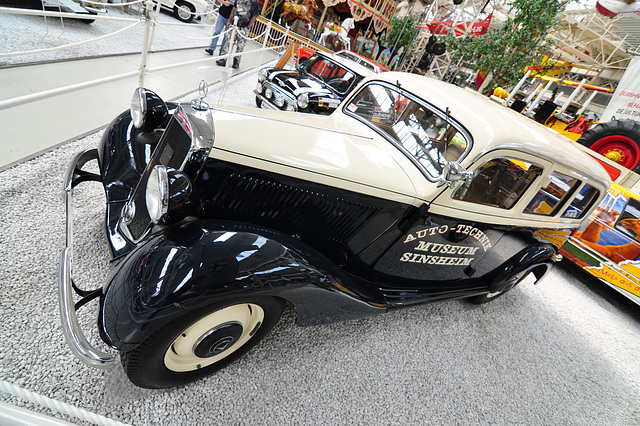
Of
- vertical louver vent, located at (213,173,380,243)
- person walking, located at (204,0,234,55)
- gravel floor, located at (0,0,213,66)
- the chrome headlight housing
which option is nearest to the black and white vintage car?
gravel floor, located at (0,0,213,66)

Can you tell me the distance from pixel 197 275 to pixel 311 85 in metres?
4.82

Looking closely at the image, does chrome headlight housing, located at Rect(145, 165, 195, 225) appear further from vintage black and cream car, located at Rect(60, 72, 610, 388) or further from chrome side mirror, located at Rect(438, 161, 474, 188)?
chrome side mirror, located at Rect(438, 161, 474, 188)

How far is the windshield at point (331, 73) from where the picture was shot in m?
5.53

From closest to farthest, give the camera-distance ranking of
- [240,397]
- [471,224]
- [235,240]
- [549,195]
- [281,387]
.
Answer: [235,240] → [240,397] → [281,387] → [471,224] → [549,195]

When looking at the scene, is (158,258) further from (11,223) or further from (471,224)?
(471,224)

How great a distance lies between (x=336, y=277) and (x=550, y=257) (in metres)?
2.36

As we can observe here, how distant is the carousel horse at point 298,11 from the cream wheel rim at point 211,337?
50.2 ft

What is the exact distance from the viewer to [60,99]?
3.25 metres

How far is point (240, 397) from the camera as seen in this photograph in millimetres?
1621

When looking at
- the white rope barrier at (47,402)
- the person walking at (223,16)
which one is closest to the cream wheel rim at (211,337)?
the white rope barrier at (47,402)

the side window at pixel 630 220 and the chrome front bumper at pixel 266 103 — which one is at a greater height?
the side window at pixel 630 220

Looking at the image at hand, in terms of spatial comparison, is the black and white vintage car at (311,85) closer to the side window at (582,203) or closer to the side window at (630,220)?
the side window at (582,203)

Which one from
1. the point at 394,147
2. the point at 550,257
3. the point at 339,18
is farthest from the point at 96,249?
the point at 339,18

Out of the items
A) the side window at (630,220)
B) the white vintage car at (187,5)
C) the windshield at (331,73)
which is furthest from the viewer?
the white vintage car at (187,5)
